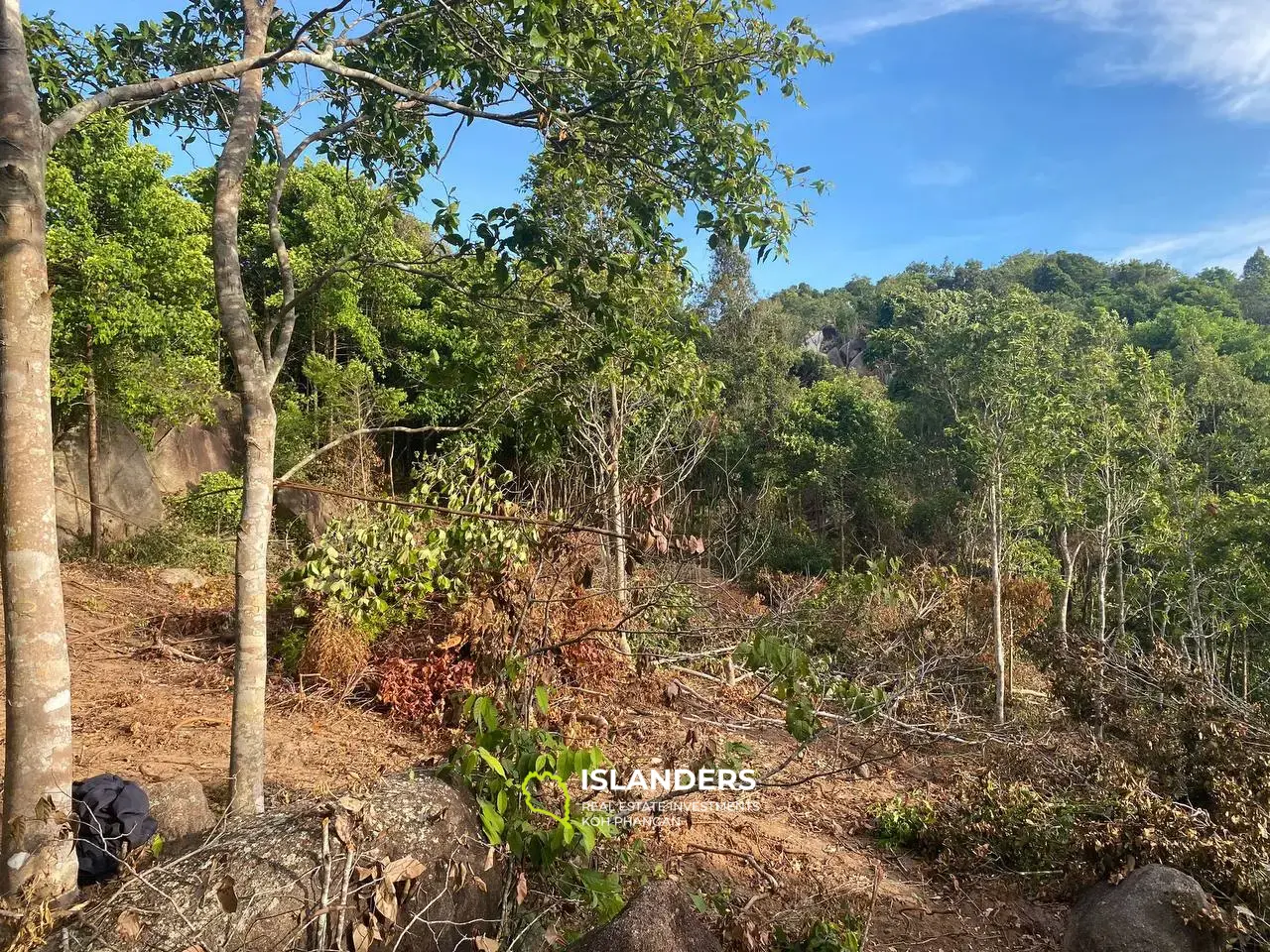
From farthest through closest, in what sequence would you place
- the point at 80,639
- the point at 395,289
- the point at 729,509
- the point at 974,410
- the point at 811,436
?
the point at 811,436
the point at 729,509
the point at 395,289
the point at 974,410
the point at 80,639

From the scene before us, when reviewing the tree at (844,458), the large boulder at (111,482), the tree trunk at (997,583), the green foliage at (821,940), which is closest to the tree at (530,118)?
the green foliage at (821,940)

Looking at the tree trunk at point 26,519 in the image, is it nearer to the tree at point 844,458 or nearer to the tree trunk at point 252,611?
the tree trunk at point 252,611

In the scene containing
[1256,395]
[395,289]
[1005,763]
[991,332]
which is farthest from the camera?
[1256,395]

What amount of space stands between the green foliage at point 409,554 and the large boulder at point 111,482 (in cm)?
652

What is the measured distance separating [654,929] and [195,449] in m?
Answer: 16.9

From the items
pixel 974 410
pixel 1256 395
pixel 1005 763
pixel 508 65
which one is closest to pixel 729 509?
pixel 974 410

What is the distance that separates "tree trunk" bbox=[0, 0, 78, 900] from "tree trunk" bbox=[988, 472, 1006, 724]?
10.4 m

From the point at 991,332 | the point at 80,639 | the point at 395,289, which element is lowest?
the point at 80,639

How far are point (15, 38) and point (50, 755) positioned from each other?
2.24 meters

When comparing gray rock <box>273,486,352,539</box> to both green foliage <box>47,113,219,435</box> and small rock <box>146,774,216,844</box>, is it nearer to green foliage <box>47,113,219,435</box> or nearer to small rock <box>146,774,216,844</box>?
green foliage <box>47,113,219,435</box>

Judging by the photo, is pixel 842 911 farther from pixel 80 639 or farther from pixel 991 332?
pixel 991 332

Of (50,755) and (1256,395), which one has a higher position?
(1256,395)

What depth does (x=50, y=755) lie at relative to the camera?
231cm

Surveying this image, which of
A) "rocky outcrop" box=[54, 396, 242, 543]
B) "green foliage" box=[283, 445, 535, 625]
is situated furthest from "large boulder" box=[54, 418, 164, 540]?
"green foliage" box=[283, 445, 535, 625]
